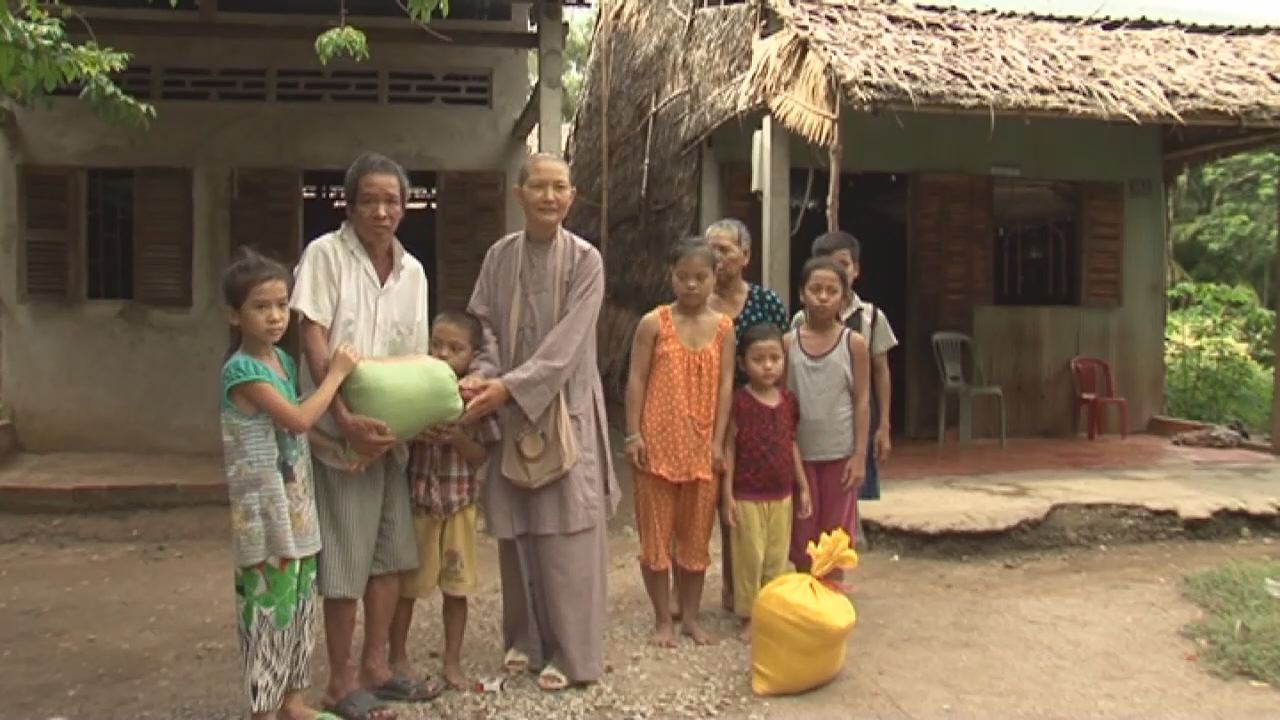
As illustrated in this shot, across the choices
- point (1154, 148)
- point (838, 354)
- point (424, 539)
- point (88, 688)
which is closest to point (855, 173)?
point (1154, 148)

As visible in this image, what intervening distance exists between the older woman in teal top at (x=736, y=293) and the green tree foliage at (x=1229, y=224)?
13.1 m

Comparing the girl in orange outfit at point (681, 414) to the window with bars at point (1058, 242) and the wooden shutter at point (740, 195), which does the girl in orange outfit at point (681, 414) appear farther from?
the window with bars at point (1058, 242)

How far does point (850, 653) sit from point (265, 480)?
90.5 inches

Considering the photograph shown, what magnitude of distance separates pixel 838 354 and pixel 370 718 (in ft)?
7.23

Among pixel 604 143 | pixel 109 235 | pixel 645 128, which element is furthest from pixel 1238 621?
pixel 604 143

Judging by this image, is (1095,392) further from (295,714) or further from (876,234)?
(295,714)

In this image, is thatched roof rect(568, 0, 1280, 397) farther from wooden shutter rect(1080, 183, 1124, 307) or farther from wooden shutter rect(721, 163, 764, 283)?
wooden shutter rect(1080, 183, 1124, 307)

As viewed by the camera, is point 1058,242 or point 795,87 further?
point 1058,242

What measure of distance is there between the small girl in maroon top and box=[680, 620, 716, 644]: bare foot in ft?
0.49

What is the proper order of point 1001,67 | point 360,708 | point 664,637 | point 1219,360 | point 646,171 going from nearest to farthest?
point 360,708 → point 664,637 → point 1001,67 → point 646,171 → point 1219,360

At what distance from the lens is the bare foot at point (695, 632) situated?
421 centimetres

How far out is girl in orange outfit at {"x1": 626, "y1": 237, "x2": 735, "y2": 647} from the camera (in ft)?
13.4

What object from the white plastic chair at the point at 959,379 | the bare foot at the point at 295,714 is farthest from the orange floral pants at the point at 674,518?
the white plastic chair at the point at 959,379

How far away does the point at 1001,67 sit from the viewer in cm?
659
